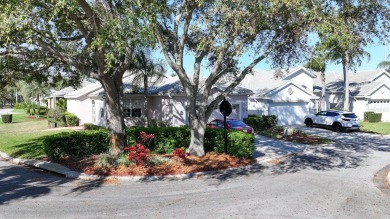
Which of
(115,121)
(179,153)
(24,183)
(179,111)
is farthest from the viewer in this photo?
(179,111)

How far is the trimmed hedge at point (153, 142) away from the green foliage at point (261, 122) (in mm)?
10107

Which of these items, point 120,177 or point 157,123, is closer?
point 120,177

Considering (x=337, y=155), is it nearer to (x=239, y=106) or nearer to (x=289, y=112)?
(x=239, y=106)

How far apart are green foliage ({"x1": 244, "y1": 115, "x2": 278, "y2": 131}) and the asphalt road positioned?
460 inches

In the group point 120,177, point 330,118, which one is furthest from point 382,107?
point 120,177

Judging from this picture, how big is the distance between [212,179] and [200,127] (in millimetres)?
3489

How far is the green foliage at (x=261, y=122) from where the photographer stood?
24.6 meters

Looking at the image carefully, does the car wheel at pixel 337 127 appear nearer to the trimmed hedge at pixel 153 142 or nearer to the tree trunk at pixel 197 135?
the trimmed hedge at pixel 153 142

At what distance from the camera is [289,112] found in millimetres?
29359

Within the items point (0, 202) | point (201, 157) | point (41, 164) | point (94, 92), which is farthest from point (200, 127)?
point (94, 92)

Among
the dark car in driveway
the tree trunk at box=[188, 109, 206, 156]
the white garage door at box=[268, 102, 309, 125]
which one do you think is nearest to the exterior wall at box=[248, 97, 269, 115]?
the white garage door at box=[268, 102, 309, 125]

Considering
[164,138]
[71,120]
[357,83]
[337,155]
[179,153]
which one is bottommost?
[337,155]

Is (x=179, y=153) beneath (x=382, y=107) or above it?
beneath

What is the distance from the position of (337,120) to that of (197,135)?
15.7m
